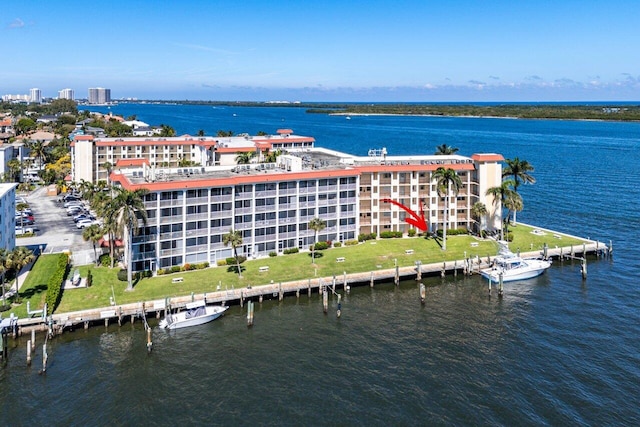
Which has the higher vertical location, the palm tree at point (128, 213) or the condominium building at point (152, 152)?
the condominium building at point (152, 152)

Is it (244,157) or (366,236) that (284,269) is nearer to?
(366,236)

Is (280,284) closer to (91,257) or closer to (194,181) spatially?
(194,181)

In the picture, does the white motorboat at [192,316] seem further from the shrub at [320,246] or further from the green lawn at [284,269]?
the shrub at [320,246]

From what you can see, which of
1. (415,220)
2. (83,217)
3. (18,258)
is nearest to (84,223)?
(83,217)

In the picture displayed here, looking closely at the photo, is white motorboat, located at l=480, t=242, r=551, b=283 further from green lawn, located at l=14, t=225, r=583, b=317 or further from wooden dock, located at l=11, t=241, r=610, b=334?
green lawn, located at l=14, t=225, r=583, b=317

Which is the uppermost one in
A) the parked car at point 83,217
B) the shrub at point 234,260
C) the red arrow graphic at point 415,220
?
the red arrow graphic at point 415,220

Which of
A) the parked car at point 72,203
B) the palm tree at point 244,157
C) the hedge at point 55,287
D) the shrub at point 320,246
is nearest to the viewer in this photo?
the hedge at point 55,287

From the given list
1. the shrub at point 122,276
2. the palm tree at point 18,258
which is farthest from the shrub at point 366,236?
the palm tree at point 18,258

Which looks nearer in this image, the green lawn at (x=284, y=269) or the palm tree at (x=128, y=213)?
the green lawn at (x=284, y=269)
